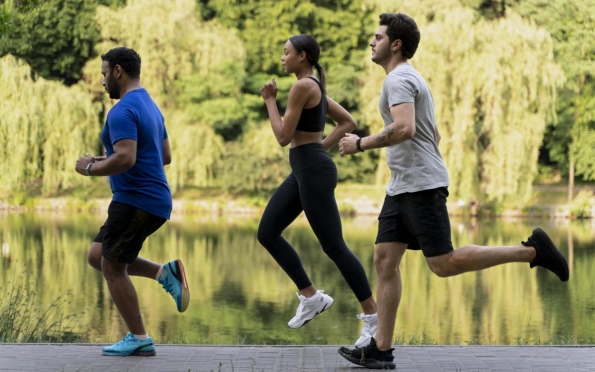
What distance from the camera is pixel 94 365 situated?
4.79 metres

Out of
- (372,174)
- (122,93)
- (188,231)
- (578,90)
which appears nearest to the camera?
(122,93)

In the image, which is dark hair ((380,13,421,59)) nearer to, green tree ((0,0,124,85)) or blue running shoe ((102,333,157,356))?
blue running shoe ((102,333,157,356))

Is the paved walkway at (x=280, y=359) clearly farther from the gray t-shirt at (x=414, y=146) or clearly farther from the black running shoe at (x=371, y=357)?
the gray t-shirt at (x=414, y=146)

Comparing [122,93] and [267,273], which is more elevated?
[122,93]

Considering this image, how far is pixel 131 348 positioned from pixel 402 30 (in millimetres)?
2089

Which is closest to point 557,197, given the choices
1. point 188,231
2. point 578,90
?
point 578,90

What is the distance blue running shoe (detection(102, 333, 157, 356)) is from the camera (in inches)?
201

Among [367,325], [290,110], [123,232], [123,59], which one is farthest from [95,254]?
[367,325]

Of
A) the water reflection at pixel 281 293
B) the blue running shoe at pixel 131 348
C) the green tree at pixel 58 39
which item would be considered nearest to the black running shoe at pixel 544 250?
the blue running shoe at pixel 131 348

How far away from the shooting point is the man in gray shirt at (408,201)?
455 cm

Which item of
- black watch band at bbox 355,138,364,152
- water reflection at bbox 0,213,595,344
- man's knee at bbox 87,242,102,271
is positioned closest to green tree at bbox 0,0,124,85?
water reflection at bbox 0,213,595,344

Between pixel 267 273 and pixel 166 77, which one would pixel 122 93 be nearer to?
pixel 267 273

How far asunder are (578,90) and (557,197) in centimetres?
495

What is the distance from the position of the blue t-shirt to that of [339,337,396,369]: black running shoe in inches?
48.1
